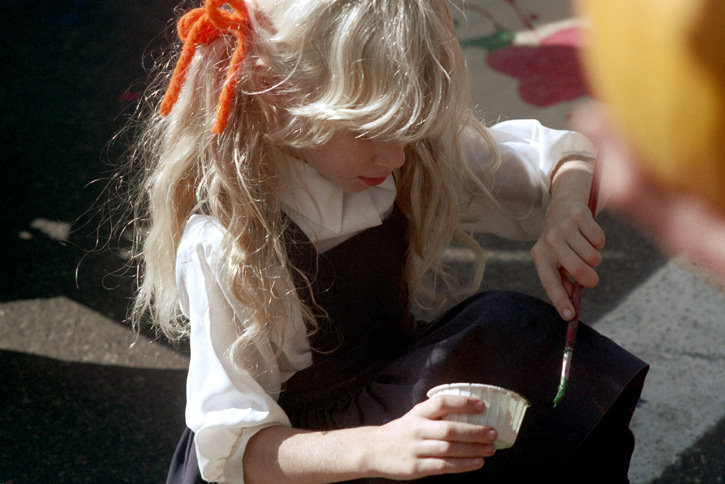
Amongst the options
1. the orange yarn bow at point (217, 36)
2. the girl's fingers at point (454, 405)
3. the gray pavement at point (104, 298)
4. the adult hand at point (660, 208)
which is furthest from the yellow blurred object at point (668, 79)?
the gray pavement at point (104, 298)

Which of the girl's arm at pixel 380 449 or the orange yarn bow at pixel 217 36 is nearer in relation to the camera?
the girl's arm at pixel 380 449

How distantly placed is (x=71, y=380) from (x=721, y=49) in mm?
1502

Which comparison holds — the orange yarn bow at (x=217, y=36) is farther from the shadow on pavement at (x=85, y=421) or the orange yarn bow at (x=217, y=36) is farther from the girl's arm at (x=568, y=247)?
the shadow on pavement at (x=85, y=421)

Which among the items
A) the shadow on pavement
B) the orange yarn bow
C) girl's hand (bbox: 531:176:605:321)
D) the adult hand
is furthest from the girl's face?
the shadow on pavement

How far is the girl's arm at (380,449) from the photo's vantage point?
2.69 feet

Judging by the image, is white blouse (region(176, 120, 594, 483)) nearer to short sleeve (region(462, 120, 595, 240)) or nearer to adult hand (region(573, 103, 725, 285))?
short sleeve (region(462, 120, 595, 240))

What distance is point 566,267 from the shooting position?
1008 mm

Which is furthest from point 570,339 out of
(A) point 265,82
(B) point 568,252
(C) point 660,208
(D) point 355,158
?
(C) point 660,208

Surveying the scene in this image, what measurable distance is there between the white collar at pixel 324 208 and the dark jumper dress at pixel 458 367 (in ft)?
0.06

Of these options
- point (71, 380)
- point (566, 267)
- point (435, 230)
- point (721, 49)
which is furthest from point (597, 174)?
point (71, 380)

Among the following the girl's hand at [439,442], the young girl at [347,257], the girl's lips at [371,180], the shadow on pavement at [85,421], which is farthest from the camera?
the shadow on pavement at [85,421]

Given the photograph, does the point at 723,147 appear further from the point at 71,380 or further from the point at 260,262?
the point at 71,380

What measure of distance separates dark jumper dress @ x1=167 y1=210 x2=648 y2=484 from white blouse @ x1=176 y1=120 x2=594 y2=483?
4cm

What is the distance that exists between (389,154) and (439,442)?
0.34 meters
